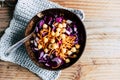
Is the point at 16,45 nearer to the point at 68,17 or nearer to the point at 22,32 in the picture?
the point at 22,32

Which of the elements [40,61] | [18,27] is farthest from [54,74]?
[18,27]

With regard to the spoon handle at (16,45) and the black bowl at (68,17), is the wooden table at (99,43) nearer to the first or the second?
the black bowl at (68,17)

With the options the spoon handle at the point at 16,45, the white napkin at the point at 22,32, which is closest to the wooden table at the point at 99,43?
the white napkin at the point at 22,32

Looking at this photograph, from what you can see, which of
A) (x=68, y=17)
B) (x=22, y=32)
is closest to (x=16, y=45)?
(x=22, y=32)

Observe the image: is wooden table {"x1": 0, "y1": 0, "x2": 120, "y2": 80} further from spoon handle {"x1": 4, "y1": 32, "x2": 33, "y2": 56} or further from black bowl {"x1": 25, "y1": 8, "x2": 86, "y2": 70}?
spoon handle {"x1": 4, "y1": 32, "x2": 33, "y2": 56}

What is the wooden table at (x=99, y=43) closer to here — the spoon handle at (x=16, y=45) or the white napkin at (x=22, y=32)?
the white napkin at (x=22, y=32)

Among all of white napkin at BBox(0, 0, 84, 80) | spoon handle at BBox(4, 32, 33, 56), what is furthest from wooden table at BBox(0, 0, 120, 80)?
spoon handle at BBox(4, 32, 33, 56)
